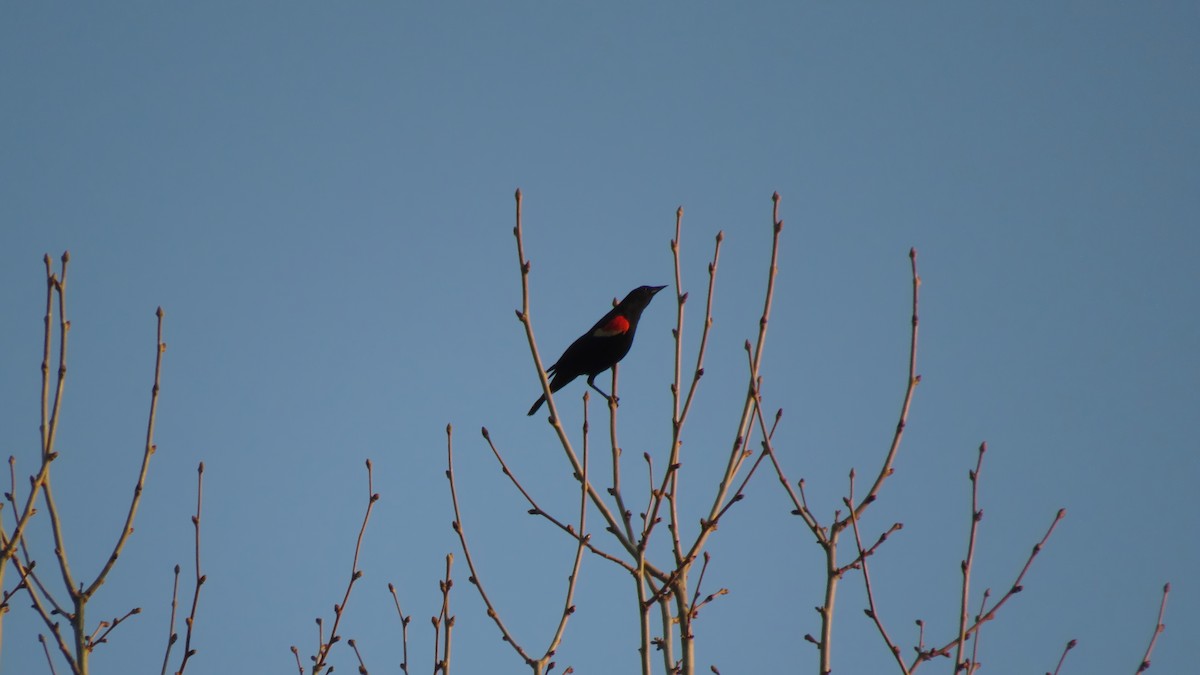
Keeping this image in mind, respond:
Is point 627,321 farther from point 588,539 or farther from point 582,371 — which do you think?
point 588,539

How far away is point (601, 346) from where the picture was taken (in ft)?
22.7

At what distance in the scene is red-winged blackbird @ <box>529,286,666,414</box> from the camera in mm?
6926

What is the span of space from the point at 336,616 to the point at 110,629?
766 mm

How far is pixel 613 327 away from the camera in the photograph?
6949 millimetres

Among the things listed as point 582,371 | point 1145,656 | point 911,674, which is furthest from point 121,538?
point 582,371

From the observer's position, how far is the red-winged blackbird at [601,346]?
6.93 m

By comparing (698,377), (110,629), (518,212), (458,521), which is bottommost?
(110,629)

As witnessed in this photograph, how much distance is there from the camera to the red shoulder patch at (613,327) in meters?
6.93

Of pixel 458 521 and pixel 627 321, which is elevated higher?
pixel 627 321

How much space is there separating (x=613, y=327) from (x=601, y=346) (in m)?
0.15

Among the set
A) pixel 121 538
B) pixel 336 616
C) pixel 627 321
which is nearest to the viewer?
pixel 121 538

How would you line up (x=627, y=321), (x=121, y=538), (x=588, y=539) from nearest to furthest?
1. (x=121, y=538)
2. (x=588, y=539)
3. (x=627, y=321)

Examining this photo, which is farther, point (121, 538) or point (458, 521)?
point (458, 521)

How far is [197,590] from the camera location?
3.57 metres
